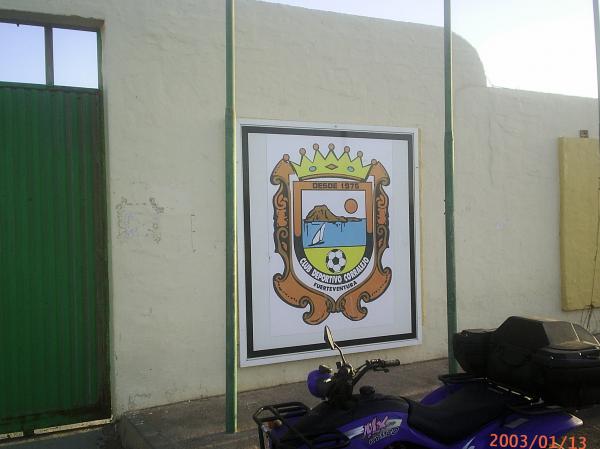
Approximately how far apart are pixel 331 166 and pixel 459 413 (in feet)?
10.0

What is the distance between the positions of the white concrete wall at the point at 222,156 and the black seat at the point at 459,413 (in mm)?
2420

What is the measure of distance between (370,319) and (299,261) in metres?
1.01

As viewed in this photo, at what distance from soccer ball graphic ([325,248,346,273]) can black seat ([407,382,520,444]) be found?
2324mm

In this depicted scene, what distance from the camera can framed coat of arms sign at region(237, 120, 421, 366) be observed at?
5.30 m

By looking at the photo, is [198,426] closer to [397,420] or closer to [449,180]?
[397,420]

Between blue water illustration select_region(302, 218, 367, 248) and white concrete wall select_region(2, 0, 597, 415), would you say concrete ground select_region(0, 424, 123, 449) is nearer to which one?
white concrete wall select_region(2, 0, 597, 415)

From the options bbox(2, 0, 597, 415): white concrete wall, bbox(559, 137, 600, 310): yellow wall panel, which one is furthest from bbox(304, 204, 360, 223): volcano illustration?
bbox(559, 137, 600, 310): yellow wall panel

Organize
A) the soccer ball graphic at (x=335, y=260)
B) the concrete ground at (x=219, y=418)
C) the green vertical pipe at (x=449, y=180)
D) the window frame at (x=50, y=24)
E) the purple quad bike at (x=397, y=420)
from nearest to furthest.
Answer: the purple quad bike at (x=397, y=420) < the concrete ground at (x=219, y=418) < the window frame at (x=50, y=24) < the green vertical pipe at (x=449, y=180) < the soccer ball graphic at (x=335, y=260)

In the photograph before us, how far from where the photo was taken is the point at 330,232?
560 cm

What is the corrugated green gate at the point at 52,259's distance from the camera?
179 inches

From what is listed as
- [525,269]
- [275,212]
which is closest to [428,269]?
[525,269]

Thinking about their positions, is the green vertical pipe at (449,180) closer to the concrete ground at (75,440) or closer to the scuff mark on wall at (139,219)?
the scuff mark on wall at (139,219)

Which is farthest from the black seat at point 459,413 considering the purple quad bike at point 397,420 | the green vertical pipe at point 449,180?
the green vertical pipe at point 449,180

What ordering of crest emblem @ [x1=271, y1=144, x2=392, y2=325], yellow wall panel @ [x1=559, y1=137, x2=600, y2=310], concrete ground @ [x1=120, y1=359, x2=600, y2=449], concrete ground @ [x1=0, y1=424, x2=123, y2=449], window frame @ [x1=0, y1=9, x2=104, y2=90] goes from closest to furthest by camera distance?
concrete ground @ [x1=120, y1=359, x2=600, y2=449]
concrete ground @ [x1=0, y1=424, x2=123, y2=449]
window frame @ [x1=0, y1=9, x2=104, y2=90]
crest emblem @ [x1=271, y1=144, x2=392, y2=325]
yellow wall panel @ [x1=559, y1=137, x2=600, y2=310]
